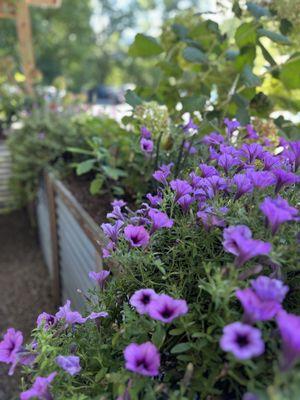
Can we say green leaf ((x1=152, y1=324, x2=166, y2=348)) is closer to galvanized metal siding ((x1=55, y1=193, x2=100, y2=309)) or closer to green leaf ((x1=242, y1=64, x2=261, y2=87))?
galvanized metal siding ((x1=55, y1=193, x2=100, y2=309))

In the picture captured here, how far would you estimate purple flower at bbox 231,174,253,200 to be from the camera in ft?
2.78

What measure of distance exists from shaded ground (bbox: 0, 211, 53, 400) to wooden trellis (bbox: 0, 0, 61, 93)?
1934 mm

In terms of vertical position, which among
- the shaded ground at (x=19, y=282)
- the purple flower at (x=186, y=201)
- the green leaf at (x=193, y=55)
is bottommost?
the shaded ground at (x=19, y=282)

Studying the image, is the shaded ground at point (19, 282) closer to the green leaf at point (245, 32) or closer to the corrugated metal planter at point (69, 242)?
the corrugated metal planter at point (69, 242)

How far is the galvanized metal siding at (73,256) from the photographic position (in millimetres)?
1882

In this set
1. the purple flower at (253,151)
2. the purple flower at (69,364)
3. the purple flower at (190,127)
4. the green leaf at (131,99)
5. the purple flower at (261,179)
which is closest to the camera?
the purple flower at (69,364)

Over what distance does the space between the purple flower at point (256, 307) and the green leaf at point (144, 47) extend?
161 centimetres

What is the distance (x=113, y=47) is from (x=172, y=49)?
70.0 ft

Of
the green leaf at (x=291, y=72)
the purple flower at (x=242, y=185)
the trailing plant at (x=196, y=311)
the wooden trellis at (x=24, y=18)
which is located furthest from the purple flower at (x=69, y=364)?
the wooden trellis at (x=24, y=18)

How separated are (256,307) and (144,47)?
1679 mm

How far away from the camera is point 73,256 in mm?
2252

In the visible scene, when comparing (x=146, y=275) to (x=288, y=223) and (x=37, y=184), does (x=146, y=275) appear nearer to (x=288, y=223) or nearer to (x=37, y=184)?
(x=288, y=223)

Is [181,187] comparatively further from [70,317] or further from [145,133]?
[145,133]

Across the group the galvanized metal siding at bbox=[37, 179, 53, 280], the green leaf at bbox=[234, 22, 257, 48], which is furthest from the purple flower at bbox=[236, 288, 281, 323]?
the galvanized metal siding at bbox=[37, 179, 53, 280]
